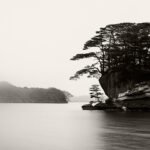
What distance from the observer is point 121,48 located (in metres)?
58.4

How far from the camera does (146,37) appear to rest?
5516 centimetres

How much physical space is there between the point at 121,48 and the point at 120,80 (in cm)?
594

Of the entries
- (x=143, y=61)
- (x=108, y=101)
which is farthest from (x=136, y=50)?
(x=108, y=101)

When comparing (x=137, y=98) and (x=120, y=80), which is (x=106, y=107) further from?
(x=137, y=98)

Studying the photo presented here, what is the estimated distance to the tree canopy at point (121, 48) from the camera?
5528cm

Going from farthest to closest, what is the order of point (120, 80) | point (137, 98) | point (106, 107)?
point (106, 107) → point (120, 80) → point (137, 98)

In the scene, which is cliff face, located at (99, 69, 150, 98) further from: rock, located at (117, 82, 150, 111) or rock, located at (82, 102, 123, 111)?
rock, located at (117, 82, 150, 111)

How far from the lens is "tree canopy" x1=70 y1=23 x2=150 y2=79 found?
55281 millimetres

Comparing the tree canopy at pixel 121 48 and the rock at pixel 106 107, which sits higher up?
the tree canopy at pixel 121 48

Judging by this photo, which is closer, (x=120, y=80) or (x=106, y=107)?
(x=120, y=80)

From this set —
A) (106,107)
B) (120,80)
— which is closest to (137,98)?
(120,80)

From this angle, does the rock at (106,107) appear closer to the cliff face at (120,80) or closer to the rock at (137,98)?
the rock at (137,98)

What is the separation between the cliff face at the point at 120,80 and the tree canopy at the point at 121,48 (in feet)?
3.12

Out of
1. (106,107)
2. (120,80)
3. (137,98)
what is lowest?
(106,107)
